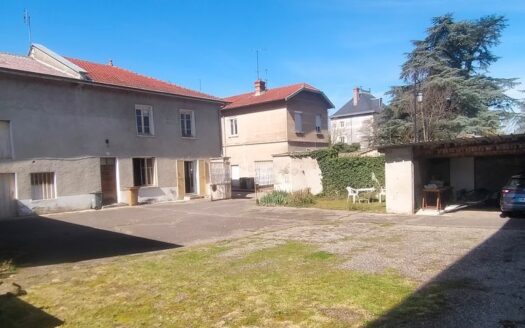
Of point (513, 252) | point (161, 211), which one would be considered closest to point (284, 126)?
Answer: point (161, 211)

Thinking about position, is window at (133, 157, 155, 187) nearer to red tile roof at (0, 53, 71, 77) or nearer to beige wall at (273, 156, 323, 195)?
red tile roof at (0, 53, 71, 77)

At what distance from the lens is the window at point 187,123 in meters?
23.9

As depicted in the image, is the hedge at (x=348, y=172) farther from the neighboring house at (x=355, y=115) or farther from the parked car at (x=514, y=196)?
the neighboring house at (x=355, y=115)

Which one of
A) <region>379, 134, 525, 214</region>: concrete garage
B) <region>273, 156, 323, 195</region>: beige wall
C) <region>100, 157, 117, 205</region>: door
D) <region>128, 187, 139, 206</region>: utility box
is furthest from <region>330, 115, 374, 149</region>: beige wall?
<region>100, 157, 117, 205</region>: door

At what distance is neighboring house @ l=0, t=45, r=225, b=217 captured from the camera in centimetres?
1680

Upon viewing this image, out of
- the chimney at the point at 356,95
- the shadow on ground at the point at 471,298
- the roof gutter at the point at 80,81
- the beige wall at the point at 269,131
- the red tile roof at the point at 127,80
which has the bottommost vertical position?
the shadow on ground at the point at 471,298

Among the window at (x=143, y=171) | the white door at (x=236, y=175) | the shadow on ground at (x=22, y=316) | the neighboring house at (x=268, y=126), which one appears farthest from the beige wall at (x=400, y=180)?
the white door at (x=236, y=175)

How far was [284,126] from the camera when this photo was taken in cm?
2964

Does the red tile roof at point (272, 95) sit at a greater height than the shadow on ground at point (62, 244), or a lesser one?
greater

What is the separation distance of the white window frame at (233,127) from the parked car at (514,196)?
2292 centimetres

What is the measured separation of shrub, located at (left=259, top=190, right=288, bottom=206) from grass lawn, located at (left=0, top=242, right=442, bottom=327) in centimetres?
1047

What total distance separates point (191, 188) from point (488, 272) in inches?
785

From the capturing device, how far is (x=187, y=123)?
79.5ft

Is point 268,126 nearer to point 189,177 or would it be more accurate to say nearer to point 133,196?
point 189,177
